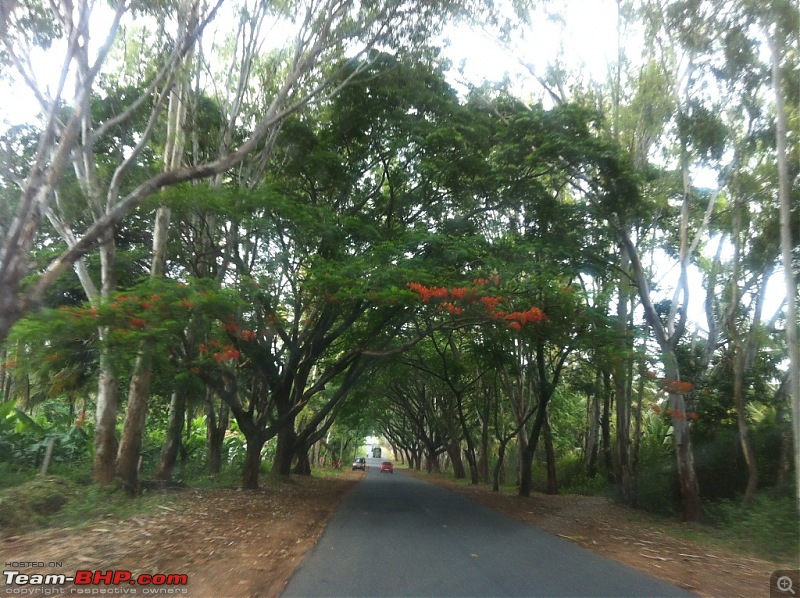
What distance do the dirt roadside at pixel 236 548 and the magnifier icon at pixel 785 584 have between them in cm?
19

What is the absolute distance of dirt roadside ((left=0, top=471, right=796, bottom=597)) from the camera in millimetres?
7086

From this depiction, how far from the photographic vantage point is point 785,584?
742 cm

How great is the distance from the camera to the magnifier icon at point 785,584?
720 cm

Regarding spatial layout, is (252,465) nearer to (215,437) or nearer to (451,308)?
(215,437)

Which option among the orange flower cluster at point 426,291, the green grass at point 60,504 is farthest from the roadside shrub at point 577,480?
the green grass at point 60,504

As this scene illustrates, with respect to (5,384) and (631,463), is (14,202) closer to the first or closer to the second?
(5,384)

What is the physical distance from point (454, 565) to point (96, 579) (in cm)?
438

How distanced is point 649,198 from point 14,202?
14.5 m

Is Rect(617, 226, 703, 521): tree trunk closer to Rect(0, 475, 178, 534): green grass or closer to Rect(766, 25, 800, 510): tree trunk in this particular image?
Rect(766, 25, 800, 510): tree trunk

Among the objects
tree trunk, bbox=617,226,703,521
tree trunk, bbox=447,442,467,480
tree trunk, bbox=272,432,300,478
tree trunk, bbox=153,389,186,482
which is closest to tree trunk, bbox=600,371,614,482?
tree trunk, bbox=617,226,703,521

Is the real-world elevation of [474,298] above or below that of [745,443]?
above

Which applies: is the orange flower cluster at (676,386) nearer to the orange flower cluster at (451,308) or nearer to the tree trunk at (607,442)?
the orange flower cluster at (451,308)

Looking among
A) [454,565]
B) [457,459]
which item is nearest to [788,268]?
[454,565]

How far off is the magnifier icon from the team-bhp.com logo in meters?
6.67
